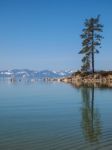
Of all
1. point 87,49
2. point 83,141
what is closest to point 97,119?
point 83,141

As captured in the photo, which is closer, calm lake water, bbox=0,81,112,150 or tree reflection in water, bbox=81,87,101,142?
calm lake water, bbox=0,81,112,150

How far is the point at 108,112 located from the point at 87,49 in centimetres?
6664

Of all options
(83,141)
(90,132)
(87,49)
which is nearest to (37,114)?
(90,132)

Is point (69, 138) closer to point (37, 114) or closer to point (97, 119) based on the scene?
point (97, 119)

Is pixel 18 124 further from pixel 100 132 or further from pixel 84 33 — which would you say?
pixel 84 33

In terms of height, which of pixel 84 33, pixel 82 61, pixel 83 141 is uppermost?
pixel 84 33

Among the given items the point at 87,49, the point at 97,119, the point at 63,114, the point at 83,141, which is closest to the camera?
the point at 83,141

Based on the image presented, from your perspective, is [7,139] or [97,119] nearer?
[7,139]

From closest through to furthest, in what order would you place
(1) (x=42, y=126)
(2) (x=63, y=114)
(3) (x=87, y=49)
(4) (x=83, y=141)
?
(4) (x=83, y=141)
(1) (x=42, y=126)
(2) (x=63, y=114)
(3) (x=87, y=49)

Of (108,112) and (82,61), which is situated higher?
(82,61)

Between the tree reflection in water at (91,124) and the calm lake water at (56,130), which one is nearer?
the calm lake water at (56,130)

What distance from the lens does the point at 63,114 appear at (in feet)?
85.9

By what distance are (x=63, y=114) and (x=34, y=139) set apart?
9.38 metres

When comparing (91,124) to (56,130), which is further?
(91,124)
